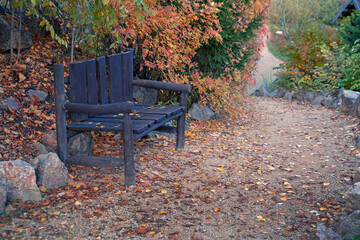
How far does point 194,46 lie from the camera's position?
6195mm

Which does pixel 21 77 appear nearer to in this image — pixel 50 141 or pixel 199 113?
pixel 50 141

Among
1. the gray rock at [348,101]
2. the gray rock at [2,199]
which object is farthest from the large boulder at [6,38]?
the gray rock at [348,101]

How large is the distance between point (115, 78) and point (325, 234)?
2.97m

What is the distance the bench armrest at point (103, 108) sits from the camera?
3.30m

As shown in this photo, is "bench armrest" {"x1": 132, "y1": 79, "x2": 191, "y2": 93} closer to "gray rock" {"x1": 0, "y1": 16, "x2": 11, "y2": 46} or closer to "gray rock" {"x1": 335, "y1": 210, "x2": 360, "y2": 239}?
"gray rock" {"x1": 0, "y1": 16, "x2": 11, "y2": 46}

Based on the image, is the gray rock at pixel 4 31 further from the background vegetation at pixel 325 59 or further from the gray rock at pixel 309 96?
the gray rock at pixel 309 96

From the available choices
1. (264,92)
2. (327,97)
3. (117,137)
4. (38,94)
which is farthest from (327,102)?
(38,94)

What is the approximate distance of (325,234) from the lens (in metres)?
2.67

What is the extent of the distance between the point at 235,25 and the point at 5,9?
398cm

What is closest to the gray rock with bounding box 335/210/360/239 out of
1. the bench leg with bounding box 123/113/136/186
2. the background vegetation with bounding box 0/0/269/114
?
the bench leg with bounding box 123/113/136/186

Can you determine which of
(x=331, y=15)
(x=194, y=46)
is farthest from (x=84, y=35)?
(x=331, y=15)

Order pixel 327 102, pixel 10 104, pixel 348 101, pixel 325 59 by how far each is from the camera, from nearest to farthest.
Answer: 1. pixel 10 104
2. pixel 348 101
3. pixel 327 102
4. pixel 325 59

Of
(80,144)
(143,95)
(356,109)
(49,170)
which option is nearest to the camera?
(49,170)

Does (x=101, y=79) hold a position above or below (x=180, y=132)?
above
